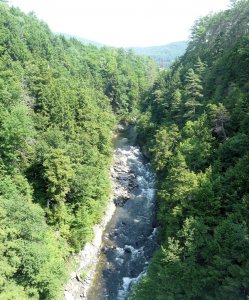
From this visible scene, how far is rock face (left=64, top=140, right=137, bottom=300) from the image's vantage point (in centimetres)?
3469

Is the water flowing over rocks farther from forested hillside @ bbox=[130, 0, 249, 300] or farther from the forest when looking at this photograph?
forested hillside @ bbox=[130, 0, 249, 300]

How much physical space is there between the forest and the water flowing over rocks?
257 cm

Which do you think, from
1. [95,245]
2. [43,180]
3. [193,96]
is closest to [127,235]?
[95,245]

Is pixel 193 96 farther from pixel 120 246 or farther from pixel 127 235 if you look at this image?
pixel 120 246

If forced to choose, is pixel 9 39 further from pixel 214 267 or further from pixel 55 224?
pixel 214 267

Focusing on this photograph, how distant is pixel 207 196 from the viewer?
106ft

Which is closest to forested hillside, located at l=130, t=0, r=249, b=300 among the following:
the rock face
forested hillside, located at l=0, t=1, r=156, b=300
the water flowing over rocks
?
the water flowing over rocks

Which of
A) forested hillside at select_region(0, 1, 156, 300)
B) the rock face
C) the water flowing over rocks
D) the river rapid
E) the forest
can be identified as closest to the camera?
the forest

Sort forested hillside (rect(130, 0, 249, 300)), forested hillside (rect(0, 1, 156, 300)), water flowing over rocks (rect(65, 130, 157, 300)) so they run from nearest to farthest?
forested hillside (rect(130, 0, 249, 300)) < forested hillside (rect(0, 1, 156, 300)) < water flowing over rocks (rect(65, 130, 157, 300))

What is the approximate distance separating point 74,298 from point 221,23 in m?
79.9

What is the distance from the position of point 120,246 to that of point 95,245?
3543mm

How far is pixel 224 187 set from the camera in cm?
3253

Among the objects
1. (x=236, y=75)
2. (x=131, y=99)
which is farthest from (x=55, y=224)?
(x=131, y=99)

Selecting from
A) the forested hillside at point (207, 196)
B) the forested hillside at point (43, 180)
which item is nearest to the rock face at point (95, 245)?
the forested hillside at point (43, 180)
